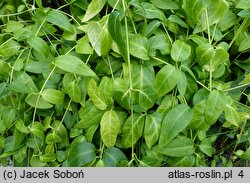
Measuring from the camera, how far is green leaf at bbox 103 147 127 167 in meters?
0.73

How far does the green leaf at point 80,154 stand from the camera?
73 cm

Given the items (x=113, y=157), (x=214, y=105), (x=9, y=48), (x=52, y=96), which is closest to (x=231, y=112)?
(x=214, y=105)

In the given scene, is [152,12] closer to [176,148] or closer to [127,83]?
[127,83]

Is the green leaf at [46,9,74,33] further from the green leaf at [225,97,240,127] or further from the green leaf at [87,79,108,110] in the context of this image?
the green leaf at [225,97,240,127]

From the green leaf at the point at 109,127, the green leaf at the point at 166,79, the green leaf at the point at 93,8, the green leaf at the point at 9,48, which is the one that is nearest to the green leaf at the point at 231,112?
the green leaf at the point at 166,79

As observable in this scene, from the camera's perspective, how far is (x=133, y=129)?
0.71 metres

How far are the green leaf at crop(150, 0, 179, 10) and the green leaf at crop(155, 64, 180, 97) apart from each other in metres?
0.14

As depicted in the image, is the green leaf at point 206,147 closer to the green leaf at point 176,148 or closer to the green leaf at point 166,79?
the green leaf at point 176,148

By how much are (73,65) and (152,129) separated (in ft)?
0.66

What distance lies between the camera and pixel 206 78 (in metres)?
0.73

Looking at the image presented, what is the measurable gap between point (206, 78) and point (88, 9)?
287mm

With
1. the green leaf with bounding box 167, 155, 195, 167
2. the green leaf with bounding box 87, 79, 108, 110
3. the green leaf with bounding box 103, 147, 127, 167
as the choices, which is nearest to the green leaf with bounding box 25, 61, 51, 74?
the green leaf with bounding box 87, 79, 108, 110
